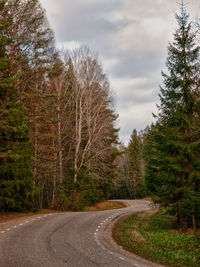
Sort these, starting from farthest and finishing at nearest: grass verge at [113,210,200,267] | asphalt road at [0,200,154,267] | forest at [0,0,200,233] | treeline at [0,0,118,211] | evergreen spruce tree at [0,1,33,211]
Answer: treeline at [0,0,118,211] → evergreen spruce tree at [0,1,33,211] → forest at [0,0,200,233] → grass verge at [113,210,200,267] → asphalt road at [0,200,154,267]

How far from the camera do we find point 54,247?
980cm

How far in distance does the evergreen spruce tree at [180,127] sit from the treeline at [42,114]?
921cm

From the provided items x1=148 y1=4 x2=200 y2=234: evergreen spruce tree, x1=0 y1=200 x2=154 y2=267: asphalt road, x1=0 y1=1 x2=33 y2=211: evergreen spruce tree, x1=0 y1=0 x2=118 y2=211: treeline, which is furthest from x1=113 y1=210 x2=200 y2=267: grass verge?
x1=0 y1=0 x2=118 y2=211: treeline

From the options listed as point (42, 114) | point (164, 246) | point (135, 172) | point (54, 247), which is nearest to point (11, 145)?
point (42, 114)

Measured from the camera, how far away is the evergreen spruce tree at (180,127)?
1457cm

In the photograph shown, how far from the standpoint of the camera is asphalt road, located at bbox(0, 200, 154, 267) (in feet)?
26.4

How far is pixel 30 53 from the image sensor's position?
2208cm

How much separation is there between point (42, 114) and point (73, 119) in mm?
9344

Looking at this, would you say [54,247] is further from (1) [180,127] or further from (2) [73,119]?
(2) [73,119]

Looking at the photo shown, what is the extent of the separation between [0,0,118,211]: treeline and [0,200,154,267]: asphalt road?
516 centimetres

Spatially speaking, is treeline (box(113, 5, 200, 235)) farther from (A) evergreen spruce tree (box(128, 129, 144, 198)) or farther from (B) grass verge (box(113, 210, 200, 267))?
(A) evergreen spruce tree (box(128, 129, 144, 198))

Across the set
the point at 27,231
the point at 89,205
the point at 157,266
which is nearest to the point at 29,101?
the point at 27,231

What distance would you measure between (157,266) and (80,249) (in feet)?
9.88

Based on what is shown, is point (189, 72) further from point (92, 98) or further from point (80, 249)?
point (92, 98)
